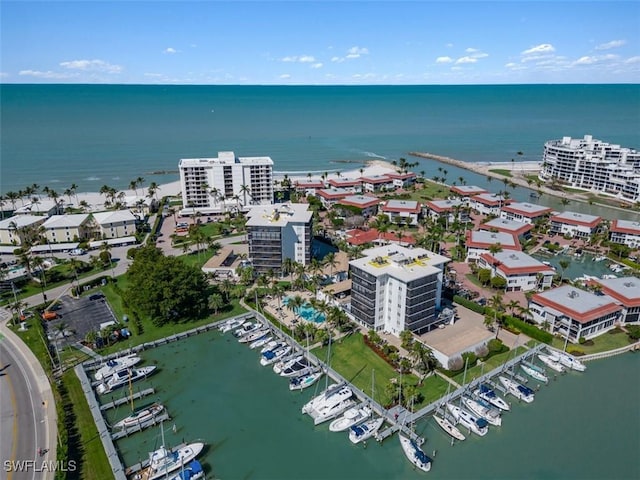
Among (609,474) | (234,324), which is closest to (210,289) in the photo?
(234,324)

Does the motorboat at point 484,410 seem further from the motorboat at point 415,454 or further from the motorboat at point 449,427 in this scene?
the motorboat at point 415,454

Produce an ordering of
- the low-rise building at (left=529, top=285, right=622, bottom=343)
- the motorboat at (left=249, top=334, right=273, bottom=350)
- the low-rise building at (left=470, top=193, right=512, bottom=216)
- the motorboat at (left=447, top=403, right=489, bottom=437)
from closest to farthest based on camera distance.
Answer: the motorboat at (left=447, top=403, right=489, bottom=437)
the low-rise building at (left=529, top=285, right=622, bottom=343)
the motorboat at (left=249, top=334, right=273, bottom=350)
the low-rise building at (left=470, top=193, right=512, bottom=216)

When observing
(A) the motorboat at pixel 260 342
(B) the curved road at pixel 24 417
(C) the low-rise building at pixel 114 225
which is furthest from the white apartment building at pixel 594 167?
(B) the curved road at pixel 24 417

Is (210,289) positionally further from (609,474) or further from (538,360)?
(609,474)

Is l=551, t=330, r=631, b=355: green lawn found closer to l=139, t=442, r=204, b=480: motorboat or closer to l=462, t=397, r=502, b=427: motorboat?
l=462, t=397, r=502, b=427: motorboat

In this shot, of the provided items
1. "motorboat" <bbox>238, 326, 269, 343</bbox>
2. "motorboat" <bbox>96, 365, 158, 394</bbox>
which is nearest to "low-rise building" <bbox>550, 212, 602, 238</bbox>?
"motorboat" <bbox>238, 326, 269, 343</bbox>

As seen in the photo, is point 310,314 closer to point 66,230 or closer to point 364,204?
point 364,204

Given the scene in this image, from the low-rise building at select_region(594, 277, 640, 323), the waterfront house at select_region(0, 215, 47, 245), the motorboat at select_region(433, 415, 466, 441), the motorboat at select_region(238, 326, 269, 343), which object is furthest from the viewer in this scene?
the waterfront house at select_region(0, 215, 47, 245)
